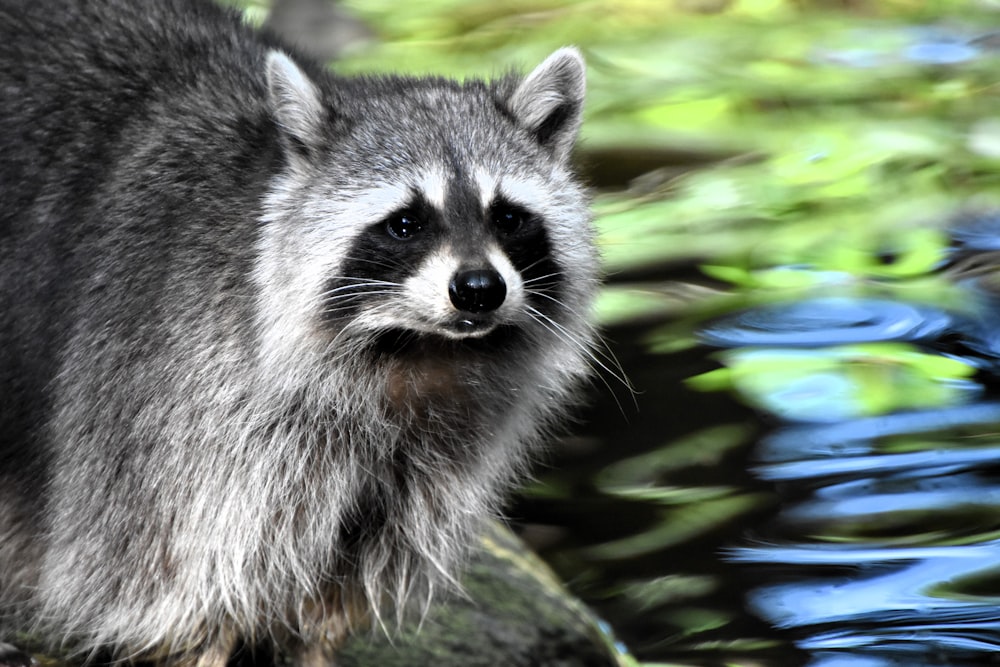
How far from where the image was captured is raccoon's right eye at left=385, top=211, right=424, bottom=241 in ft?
10.7

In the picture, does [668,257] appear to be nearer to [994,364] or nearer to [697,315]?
[697,315]

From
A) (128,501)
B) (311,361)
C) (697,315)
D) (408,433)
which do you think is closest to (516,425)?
(408,433)

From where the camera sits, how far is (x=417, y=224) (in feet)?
10.7

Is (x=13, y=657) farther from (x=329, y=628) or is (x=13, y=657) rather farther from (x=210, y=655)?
(x=329, y=628)

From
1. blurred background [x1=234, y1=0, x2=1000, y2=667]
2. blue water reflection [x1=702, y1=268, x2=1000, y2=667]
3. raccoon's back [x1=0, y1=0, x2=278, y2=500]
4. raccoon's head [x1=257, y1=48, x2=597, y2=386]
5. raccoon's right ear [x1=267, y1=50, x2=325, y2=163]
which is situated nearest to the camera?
raccoon's head [x1=257, y1=48, x2=597, y2=386]

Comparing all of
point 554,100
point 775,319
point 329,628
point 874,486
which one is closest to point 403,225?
point 554,100

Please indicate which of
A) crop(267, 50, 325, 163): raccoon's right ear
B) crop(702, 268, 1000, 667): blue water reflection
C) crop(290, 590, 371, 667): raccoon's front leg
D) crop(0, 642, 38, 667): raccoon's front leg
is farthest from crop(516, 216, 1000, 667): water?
crop(267, 50, 325, 163): raccoon's right ear

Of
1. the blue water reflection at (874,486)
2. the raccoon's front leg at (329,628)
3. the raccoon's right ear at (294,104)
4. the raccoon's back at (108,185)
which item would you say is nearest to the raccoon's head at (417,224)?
the raccoon's right ear at (294,104)

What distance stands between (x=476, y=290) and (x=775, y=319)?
3031 millimetres

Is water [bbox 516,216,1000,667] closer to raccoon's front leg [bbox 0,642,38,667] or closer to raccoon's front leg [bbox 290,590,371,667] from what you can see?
raccoon's front leg [bbox 290,590,371,667]

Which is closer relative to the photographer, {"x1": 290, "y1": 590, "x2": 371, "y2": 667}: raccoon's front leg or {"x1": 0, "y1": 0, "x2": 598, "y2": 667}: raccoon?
{"x1": 0, "y1": 0, "x2": 598, "y2": 667}: raccoon

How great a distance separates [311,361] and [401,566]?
2.05 ft

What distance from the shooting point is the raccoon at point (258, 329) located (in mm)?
3309

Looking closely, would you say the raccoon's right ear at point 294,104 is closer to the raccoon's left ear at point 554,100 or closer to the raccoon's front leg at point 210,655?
the raccoon's left ear at point 554,100
